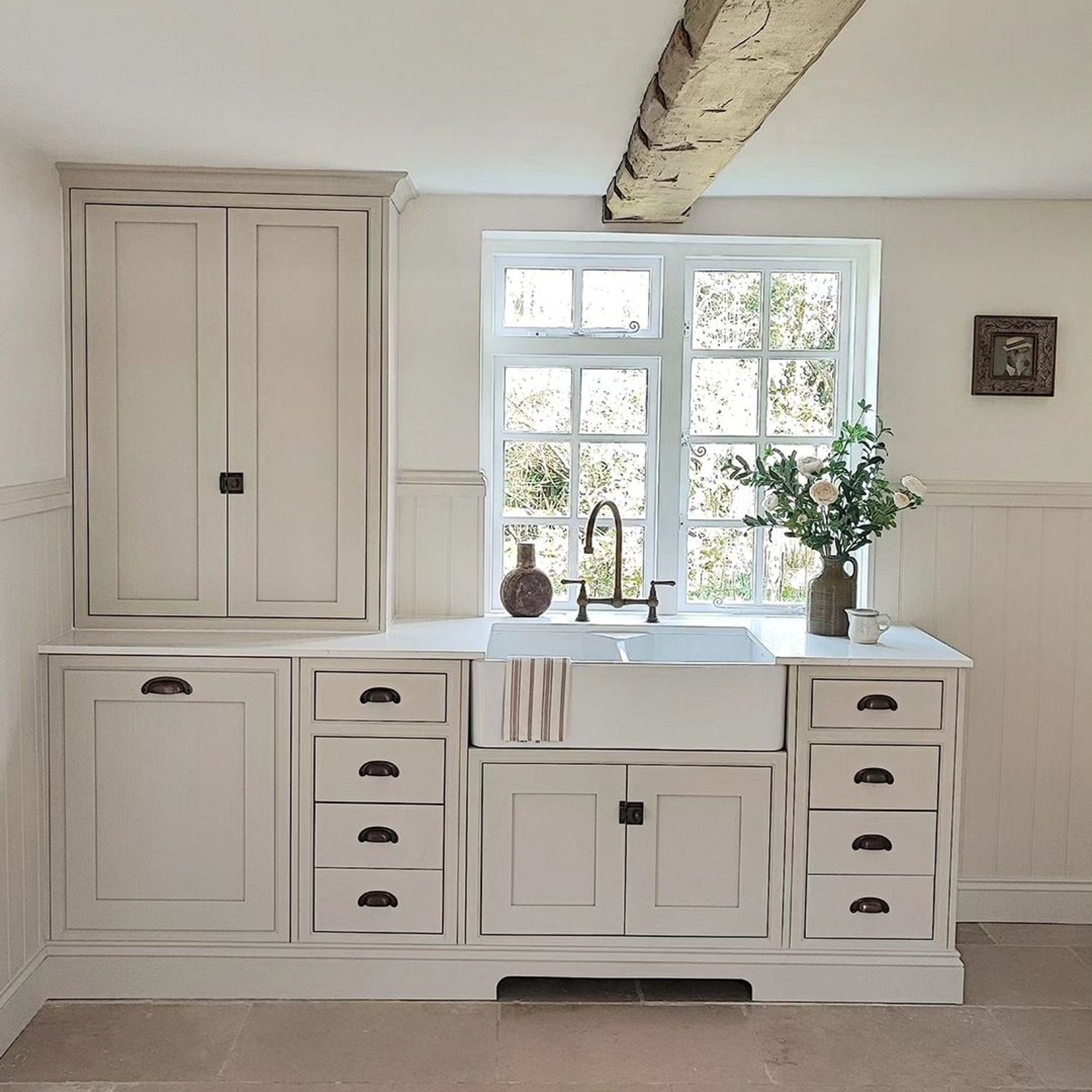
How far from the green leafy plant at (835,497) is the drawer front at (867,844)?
0.78 m

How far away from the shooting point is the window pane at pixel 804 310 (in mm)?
4230

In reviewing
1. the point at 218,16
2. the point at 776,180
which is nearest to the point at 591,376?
the point at 776,180

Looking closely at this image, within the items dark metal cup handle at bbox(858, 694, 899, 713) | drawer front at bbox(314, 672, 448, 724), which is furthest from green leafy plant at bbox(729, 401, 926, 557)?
drawer front at bbox(314, 672, 448, 724)

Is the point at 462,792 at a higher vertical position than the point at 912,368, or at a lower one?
lower

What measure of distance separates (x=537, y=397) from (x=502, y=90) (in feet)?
5.18

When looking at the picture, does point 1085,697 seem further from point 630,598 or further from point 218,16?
point 218,16

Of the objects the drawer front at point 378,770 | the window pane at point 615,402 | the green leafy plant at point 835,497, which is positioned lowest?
the drawer front at point 378,770

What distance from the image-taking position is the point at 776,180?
3.70 m

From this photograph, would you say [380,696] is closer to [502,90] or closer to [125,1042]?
[125,1042]

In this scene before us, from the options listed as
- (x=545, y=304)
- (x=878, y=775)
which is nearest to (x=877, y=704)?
(x=878, y=775)

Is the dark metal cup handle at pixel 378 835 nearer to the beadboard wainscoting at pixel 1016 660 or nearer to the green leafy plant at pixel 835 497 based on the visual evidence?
the green leafy plant at pixel 835 497

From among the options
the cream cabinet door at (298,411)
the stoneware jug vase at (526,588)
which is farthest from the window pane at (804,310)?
the cream cabinet door at (298,411)

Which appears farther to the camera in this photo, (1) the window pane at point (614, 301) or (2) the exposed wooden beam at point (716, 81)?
(1) the window pane at point (614, 301)

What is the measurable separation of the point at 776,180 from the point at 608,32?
149 centimetres
